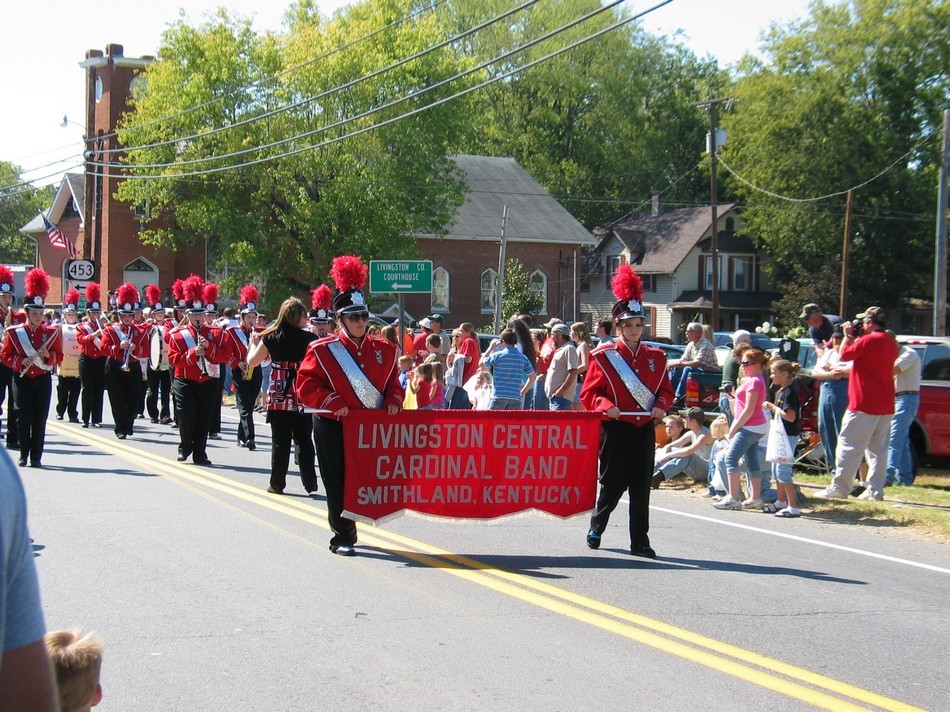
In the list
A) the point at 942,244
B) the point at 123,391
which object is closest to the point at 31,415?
the point at 123,391

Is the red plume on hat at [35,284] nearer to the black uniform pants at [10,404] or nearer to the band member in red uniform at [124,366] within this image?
the black uniform pants at [10,404]

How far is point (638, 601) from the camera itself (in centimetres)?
739

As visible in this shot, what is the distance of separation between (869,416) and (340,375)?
251 inches

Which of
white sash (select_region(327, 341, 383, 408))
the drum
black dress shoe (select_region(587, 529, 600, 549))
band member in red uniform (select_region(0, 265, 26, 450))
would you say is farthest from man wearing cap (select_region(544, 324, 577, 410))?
the drum

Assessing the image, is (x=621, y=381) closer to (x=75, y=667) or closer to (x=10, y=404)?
(x=75, y=667)

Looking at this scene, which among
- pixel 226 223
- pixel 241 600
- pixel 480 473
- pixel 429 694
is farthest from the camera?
pixel 226 223

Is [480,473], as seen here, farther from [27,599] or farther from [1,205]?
[1,205]

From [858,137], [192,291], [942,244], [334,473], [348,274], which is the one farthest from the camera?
[858,137]

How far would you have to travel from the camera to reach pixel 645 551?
8.93 meters

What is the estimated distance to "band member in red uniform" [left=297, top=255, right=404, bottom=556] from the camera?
878 cm

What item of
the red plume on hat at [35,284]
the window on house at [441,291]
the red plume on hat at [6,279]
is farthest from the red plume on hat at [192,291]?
the window on house at [441,291]

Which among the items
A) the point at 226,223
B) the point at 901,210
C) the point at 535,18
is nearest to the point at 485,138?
the point at 535,18

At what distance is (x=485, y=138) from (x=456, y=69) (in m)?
28.0

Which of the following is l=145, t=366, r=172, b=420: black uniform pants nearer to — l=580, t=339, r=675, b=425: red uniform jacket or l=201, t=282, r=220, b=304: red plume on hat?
l=201, t=282, r=220, b=304: red plume on hat
